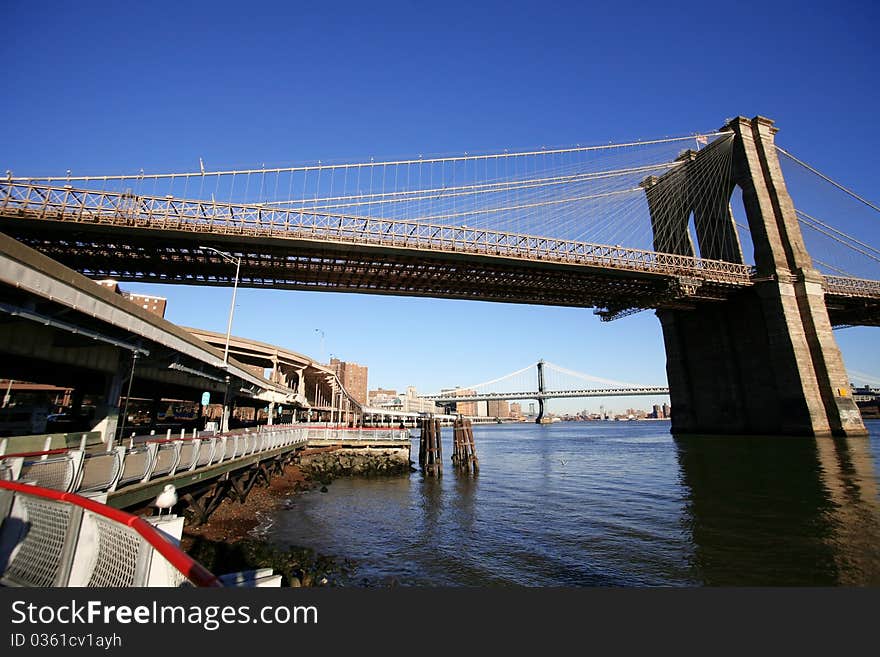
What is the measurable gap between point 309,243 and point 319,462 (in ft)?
59.5

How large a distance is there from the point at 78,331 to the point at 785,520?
21924mm

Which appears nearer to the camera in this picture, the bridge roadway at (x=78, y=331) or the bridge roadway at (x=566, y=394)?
the bridge roadway at (x=78, y=331)

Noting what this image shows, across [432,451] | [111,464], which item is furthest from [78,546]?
[432,451]

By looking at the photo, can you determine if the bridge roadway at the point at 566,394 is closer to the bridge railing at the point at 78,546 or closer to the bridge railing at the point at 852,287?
the bridge railing at the point at 852,287

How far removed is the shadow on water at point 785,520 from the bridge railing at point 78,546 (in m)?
10.5

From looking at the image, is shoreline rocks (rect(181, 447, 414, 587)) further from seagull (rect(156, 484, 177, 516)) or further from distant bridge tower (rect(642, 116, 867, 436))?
distant bridge tower (rect(642, 116, 867, 436))

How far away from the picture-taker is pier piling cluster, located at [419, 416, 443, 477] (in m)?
29.6

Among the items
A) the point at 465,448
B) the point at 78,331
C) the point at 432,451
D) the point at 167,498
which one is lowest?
the point at 432,451

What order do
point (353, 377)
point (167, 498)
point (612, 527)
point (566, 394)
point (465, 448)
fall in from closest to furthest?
1. point (167, 498)
2. point (612, 527)
3. point (465, 448)
4. point (566, 394)
5. point (353, 377)

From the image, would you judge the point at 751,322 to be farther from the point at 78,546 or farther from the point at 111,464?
the point at 78,546

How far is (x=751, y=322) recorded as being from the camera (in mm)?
47594

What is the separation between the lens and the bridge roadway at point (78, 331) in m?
9.32

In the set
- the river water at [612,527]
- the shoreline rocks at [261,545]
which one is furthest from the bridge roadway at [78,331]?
the river water at [612,527]

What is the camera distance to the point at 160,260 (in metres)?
38.7
